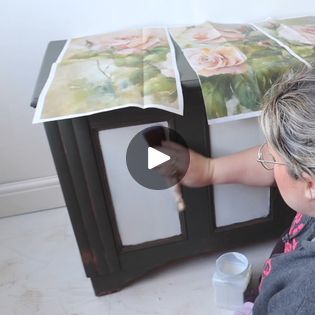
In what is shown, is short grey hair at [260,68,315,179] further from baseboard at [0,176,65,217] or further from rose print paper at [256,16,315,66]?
baseboard at [0,176,65,217]

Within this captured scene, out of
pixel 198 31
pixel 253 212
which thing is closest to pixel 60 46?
pixel 198 31

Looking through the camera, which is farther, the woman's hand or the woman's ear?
the woman's hand

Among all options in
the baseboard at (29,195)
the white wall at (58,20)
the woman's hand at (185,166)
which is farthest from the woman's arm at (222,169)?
the baseboard at (29,195)

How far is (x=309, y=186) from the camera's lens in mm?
486

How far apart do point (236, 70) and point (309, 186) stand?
29cm

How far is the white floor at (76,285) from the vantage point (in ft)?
2.89

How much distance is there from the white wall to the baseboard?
5.5 inches

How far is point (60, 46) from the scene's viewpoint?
2.94 feet

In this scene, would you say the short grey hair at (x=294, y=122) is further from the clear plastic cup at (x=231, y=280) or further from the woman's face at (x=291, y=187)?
the clear plastic cup at (x=231, y=280)

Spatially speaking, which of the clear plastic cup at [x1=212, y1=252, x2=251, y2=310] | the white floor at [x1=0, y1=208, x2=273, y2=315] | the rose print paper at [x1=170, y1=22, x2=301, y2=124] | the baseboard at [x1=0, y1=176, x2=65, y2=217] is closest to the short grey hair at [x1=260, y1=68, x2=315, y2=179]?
the rose print paper at [x1=170, y1=22, x2=301, y2=124]

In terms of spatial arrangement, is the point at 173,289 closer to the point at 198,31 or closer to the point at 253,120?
the point at 253,120

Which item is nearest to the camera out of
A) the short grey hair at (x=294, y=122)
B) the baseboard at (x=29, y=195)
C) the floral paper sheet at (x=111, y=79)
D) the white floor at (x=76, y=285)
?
the short grey hair at (x=294, y=122)
